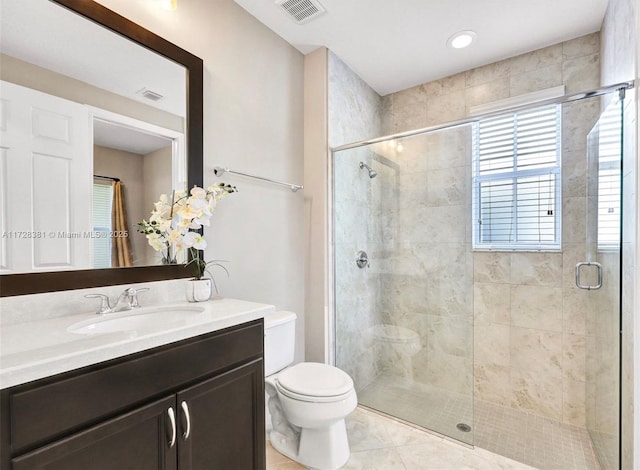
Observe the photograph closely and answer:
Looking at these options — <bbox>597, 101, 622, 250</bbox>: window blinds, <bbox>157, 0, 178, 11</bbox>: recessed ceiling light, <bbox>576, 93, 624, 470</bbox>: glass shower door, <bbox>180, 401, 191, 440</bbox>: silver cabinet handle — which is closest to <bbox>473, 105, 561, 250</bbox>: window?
<bbox>576, 93, 624, 470</bbox>: glass shower door

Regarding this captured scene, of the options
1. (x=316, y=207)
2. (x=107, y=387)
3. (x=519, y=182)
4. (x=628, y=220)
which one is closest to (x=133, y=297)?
(x=107, y=387)

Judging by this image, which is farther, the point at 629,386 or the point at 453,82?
the point at 453,82

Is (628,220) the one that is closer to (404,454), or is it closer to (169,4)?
(404,454)

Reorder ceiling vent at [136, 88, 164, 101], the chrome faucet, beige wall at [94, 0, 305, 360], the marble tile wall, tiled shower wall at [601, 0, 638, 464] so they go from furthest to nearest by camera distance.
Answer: the marble tile wall
beige wall at [94, 0, 305, 360]
ceiling vent at [136, 88, 164, 101]
tiled shower wall at [601, 0, 638, 464]
the chrome faucet

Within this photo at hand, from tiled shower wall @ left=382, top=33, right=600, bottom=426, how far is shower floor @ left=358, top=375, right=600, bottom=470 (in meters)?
→ 0.12

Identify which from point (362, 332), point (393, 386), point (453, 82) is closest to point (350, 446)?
point (393, 386)

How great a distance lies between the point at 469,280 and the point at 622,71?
128 centimetres

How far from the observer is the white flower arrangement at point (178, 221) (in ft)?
4.61

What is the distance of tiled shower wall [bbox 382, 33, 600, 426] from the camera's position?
2.07m

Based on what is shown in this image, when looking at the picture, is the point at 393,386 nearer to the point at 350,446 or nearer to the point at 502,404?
the point at 350,446

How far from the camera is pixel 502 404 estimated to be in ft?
7.61

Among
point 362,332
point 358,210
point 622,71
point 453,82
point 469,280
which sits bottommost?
point 362,332

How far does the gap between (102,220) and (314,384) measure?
1247 millimetres

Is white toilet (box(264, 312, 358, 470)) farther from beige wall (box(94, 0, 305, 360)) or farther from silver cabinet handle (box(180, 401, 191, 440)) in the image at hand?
silver cabinet handle (box(180, 401, 191, 440))
